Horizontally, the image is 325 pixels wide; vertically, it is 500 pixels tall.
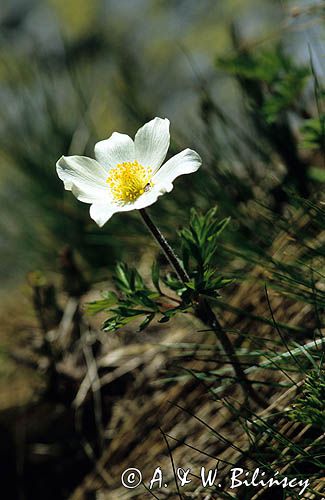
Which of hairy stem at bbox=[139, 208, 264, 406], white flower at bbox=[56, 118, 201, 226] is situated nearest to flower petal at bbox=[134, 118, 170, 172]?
white flower at bbox=[56, 118, 201, 226]

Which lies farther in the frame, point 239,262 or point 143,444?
point 239,262

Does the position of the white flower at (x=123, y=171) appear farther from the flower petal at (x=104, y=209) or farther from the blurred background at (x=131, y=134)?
the blurred background at (x=131, y=134)

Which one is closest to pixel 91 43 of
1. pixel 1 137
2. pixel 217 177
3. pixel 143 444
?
pixel 1 137

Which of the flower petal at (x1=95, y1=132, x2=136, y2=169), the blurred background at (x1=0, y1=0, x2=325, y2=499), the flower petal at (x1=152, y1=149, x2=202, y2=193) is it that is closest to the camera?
the flower petal at (x1=152, y1=149, x2=202, y2=193)

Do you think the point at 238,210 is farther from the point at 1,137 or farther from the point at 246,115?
the point at 1,137

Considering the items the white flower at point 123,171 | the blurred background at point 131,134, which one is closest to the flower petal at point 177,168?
the white flower at point 123,171

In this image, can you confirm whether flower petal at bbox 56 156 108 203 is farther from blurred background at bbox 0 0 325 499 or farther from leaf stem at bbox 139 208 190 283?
blurred background at bbox 0 0 325 499

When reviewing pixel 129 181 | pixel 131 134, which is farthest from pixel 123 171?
pixel 131 134
